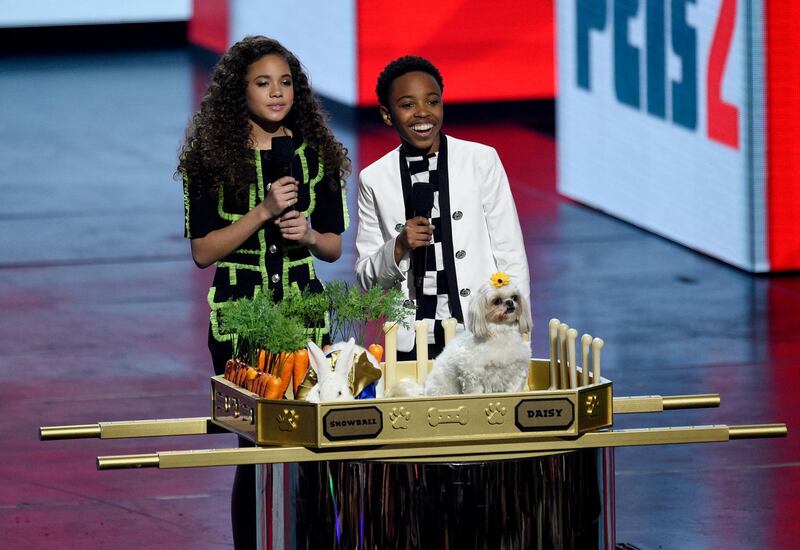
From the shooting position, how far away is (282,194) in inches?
165

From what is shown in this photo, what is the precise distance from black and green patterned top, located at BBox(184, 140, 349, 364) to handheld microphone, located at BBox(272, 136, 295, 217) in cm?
17

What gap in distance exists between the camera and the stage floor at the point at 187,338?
20.0 feet

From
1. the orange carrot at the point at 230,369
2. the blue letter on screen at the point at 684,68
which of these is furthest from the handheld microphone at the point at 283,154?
the blue letter on screen at the point at 684,68

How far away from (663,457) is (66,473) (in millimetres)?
2282

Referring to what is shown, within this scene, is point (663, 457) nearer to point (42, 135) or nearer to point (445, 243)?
point (445, 243)

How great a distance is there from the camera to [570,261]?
10656 mm

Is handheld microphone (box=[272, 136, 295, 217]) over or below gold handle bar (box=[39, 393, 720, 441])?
over

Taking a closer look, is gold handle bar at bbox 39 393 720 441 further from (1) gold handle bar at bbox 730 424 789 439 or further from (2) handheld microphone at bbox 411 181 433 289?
(2) handheld microphone at bbox 411 181 433 289

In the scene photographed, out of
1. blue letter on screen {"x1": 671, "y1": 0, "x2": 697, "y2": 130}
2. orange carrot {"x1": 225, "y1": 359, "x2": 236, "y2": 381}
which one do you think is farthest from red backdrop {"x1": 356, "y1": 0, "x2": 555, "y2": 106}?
orange carrot {"x1": 225, "y1": 359, "x2": 236, "y2": 381}

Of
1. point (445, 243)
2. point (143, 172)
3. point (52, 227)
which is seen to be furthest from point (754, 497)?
point (143, 172)

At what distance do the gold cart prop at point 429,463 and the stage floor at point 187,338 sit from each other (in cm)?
210

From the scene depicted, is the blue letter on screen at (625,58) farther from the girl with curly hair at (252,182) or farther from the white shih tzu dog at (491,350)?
the white shih tzu dog at (491,350)

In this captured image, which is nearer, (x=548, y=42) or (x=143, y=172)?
(x=143, y=172)

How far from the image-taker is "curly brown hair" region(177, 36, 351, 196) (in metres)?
4.36
